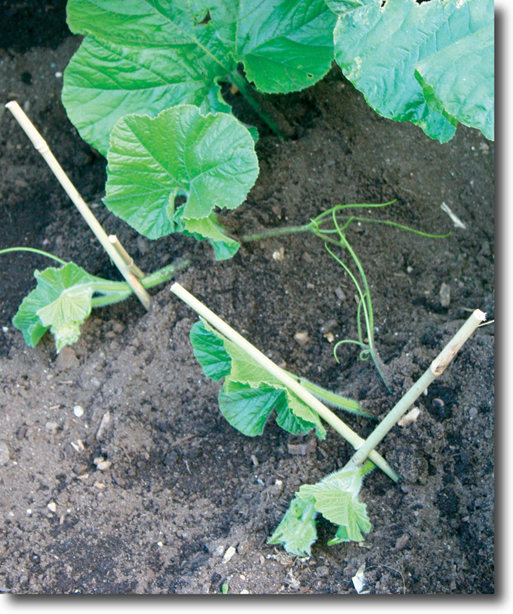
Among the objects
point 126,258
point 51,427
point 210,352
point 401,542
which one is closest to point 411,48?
point 210,352

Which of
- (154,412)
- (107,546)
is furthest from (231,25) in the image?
(107,546)

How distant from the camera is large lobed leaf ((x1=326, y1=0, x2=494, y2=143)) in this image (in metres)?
1.53

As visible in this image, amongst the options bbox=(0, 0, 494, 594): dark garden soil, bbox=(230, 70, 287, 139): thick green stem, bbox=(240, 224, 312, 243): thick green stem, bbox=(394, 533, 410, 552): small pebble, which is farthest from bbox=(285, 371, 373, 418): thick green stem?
bbox=(230, 70, 287, 139): thick green stem

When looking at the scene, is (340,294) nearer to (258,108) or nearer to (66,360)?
(258,108)

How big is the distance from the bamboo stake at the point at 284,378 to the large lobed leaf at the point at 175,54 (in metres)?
0.97

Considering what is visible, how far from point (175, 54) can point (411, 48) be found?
3.25 feet

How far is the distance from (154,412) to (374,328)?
0.90 metres

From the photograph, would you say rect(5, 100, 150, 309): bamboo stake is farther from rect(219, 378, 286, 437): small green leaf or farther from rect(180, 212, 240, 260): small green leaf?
rect(219, 378, 286, 437): small green leaf

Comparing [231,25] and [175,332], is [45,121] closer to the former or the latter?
[231,25]

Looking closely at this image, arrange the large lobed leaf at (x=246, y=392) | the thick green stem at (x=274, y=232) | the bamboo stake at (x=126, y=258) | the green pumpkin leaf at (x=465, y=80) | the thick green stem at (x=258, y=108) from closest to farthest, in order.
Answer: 1. the green pumpkin leaf at (x=465, y=80)
2. the large lobed leaf at (x=246, y=392)
3. the bamboo stake at (x=126, y=258)
4. the thick green stem at (x=274, y=232)
5. the thick green stem at (x=258, y=108)

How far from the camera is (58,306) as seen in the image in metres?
2.05

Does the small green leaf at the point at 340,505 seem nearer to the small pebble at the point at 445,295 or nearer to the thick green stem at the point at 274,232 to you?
the small pebble at the point at 445,295

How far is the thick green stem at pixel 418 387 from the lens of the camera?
1459mm

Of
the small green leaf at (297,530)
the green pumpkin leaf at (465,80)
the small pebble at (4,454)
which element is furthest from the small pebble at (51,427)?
the green pumpkin leaf at (465,80)
